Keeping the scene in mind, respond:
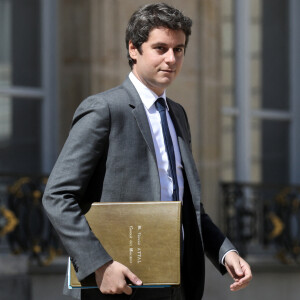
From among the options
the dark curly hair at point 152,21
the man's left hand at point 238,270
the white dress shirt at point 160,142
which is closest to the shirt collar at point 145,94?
the white dress shirt at point 160,142

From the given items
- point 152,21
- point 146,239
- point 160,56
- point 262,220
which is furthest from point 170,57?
point 262,220

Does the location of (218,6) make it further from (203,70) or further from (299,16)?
(299,16)

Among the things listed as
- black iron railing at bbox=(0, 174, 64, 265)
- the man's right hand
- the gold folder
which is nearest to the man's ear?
the gold folder

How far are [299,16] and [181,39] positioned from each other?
7.46 metres

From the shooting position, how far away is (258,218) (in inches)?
344

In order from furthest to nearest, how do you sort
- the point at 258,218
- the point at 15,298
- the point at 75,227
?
the point at 258,218 < the point at 15,298 < the point at 75,227

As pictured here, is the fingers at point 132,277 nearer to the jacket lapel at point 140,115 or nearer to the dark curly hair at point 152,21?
the jacket lapel at point 140,115

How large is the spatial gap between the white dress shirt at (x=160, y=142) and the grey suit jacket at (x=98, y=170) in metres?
0.04

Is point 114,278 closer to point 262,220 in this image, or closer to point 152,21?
point 152,21

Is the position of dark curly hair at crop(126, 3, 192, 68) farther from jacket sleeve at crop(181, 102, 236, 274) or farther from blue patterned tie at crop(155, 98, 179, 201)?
jacket sleeve at crop(181, 102, 236, 274)

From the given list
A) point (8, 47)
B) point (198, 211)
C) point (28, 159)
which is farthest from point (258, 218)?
point (198, 211)

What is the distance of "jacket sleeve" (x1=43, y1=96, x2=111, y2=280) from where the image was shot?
8.61 feet

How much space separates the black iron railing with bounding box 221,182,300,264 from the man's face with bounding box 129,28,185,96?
5.54m

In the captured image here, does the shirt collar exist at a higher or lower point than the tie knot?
higher
